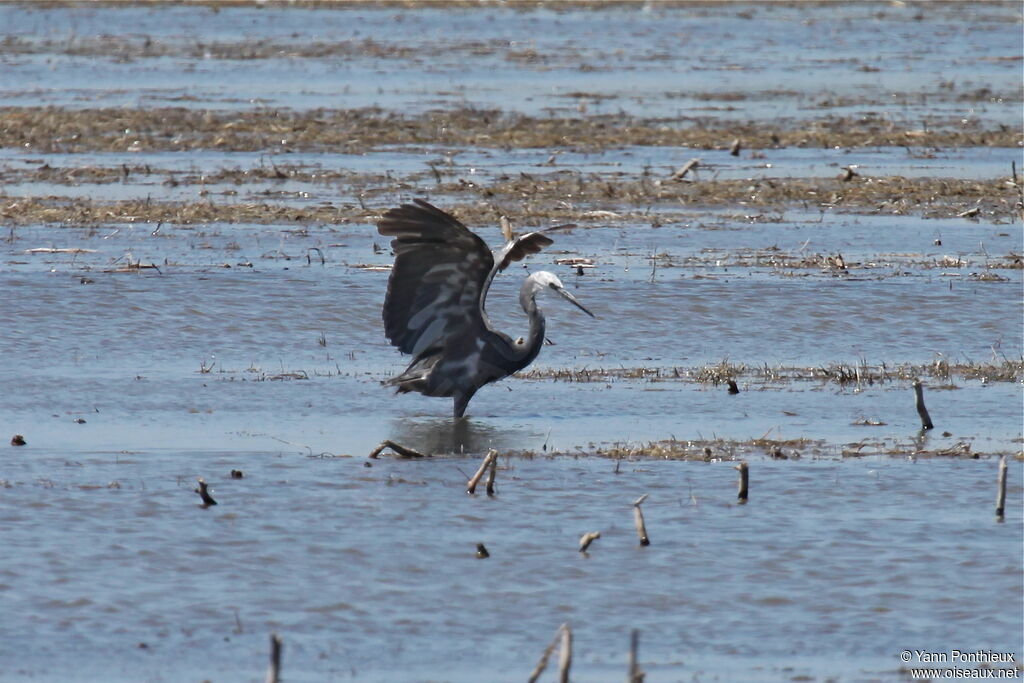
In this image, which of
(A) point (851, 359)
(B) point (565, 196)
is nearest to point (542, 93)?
(B) point (565, 196)

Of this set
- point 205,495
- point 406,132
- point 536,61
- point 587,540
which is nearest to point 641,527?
point 587,540

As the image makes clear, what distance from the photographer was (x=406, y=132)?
2389 cm

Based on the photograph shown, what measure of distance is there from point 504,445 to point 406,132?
47.6 ft

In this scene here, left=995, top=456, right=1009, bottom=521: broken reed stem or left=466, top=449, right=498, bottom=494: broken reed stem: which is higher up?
left=995, top=456, right=1009, bottom=521: broken reed stem

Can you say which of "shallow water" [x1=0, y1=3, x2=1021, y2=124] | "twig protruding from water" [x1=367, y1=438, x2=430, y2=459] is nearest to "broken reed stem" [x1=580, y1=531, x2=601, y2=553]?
"twig protruding from water" [x1=367, y1=438, x2=430, y2=459]

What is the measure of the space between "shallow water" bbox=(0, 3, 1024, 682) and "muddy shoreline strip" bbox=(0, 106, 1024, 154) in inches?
38.4

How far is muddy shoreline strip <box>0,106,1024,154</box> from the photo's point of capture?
2255 centimetres

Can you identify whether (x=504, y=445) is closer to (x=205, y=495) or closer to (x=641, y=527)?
(x=205, y=495)

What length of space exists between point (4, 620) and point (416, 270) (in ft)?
13.2

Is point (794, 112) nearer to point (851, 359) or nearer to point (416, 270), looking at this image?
point (851, 359)

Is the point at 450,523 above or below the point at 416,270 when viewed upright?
below

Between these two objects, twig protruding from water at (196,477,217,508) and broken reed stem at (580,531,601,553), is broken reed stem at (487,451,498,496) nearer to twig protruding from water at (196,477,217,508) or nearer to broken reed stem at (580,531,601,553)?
broken reed stem at (580,531,601,553)

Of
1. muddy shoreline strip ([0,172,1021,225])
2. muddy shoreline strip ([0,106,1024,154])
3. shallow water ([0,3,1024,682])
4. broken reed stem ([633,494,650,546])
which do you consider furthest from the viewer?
muddy shoreline strip ([0,106,1024,154])

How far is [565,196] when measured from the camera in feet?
60.4
